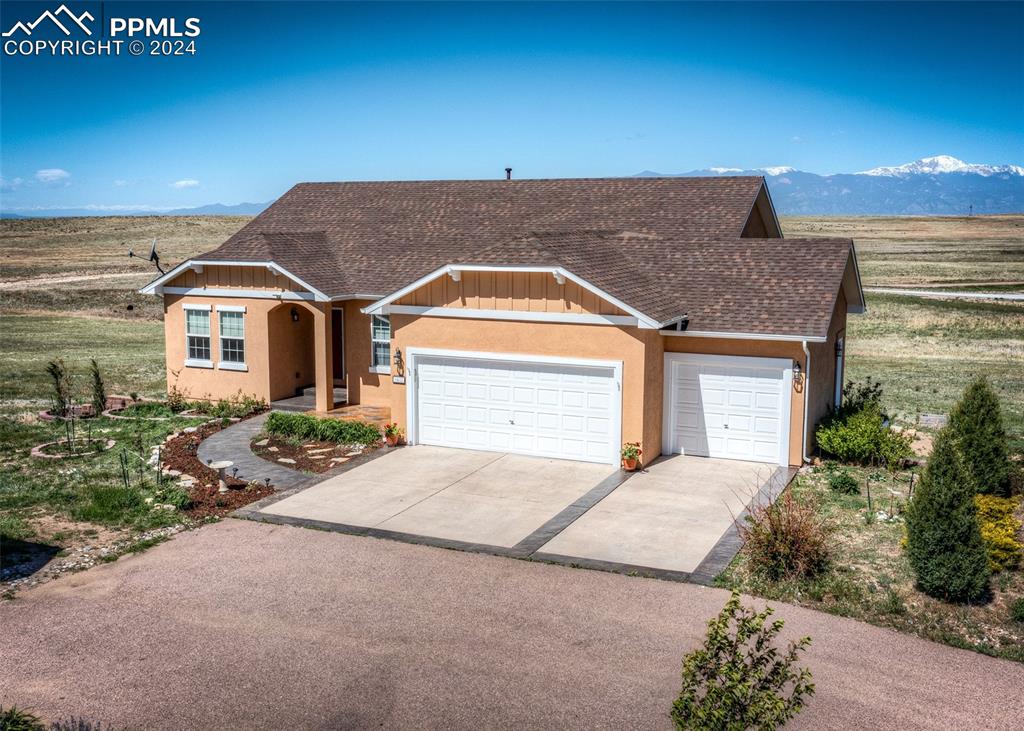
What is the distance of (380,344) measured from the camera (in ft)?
76.0

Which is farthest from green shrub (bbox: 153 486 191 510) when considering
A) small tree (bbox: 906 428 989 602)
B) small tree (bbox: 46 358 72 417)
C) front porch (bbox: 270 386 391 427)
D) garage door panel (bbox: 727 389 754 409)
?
small tree (bbox: 906 428 989 602)

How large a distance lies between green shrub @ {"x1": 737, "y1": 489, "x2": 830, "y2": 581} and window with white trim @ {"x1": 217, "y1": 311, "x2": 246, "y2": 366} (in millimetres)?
15308

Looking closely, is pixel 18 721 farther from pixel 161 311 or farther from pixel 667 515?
pixel 161 311

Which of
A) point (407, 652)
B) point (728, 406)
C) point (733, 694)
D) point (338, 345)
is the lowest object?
point (407, 652)

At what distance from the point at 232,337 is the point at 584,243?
9.63m

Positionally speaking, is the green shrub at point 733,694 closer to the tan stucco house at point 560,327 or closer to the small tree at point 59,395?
the tan stucco house at point 560,327

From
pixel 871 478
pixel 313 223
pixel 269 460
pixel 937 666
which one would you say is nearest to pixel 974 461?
pixel 871 478

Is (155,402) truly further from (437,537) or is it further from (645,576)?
(645,576)

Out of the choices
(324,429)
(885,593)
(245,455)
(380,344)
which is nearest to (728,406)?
(885,593)

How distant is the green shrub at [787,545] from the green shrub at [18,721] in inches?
345

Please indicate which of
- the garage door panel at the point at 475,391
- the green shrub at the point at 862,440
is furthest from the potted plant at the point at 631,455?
the green shrub at the point at 862,440

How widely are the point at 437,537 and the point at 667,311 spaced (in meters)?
7.04

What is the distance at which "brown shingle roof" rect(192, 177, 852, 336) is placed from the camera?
61.9 ft

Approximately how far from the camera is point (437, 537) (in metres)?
14.2
